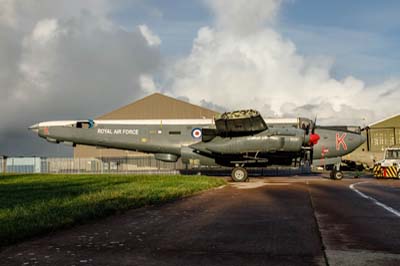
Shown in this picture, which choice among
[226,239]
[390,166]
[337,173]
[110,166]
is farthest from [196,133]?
[226,239]

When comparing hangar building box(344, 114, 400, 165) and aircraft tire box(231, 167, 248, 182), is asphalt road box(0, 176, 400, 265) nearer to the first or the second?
aircraft tire box(231, 167, 248, 182)

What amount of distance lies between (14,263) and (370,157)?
158 ft

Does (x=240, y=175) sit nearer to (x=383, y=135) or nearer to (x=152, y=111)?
(x=152, y=111)

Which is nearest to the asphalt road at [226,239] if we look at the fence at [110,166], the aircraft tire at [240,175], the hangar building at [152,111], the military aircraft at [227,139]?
the military aircraft at [227,139]

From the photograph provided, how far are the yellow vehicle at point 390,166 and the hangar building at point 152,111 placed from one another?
2040cm

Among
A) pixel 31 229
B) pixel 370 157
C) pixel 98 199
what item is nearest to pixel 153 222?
pixel 31 229

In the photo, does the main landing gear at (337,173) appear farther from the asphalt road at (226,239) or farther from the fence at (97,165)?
the fence at (97,165)

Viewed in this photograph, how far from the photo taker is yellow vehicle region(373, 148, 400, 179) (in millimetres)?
28625

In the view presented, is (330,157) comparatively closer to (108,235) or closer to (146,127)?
(146,127)

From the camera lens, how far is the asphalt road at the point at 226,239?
16.8 ft

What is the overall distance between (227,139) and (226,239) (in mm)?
17047

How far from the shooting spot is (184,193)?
Result: 567 inches

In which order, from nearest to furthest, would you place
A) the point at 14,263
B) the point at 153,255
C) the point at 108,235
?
the point at 14,263 → the point at 153,255 → the point at 108,235

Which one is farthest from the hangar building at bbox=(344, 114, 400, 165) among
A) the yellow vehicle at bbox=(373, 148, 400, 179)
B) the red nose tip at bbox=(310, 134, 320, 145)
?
the red nose tip at bbox=(310, 134, 320, 145)
